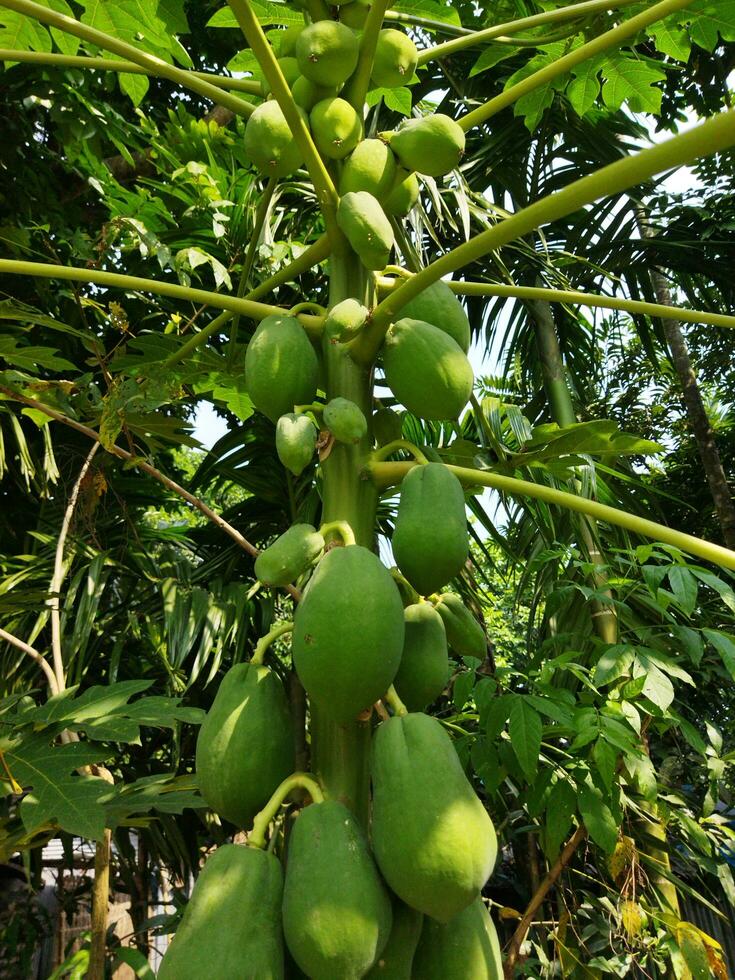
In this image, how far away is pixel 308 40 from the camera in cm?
106

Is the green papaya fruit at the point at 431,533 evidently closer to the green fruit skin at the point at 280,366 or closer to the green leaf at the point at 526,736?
the green fruit skin at the point at 280,366

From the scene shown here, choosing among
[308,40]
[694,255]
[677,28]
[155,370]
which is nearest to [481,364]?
[694,255]

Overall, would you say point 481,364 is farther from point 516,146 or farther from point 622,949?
point 622,949

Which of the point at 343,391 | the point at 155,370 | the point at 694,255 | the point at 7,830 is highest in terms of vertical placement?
the point at 694,255

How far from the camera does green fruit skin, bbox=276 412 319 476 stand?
3.19ft

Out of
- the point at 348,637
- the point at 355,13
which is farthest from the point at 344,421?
the point at 355,13

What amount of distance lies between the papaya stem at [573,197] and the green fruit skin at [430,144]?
217 mm

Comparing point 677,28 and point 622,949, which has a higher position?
point 677,28

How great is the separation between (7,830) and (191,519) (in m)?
8.79

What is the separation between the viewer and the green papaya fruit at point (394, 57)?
1.17 meters

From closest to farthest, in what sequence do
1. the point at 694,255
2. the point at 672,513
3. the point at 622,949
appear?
the point at 622,949, the point at 694,255, the point at 672,513

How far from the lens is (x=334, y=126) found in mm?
1085

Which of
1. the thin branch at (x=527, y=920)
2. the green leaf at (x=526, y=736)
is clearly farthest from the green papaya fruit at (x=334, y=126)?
the thin branch at (x=527, y=920)

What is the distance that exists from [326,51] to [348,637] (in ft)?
2.56
